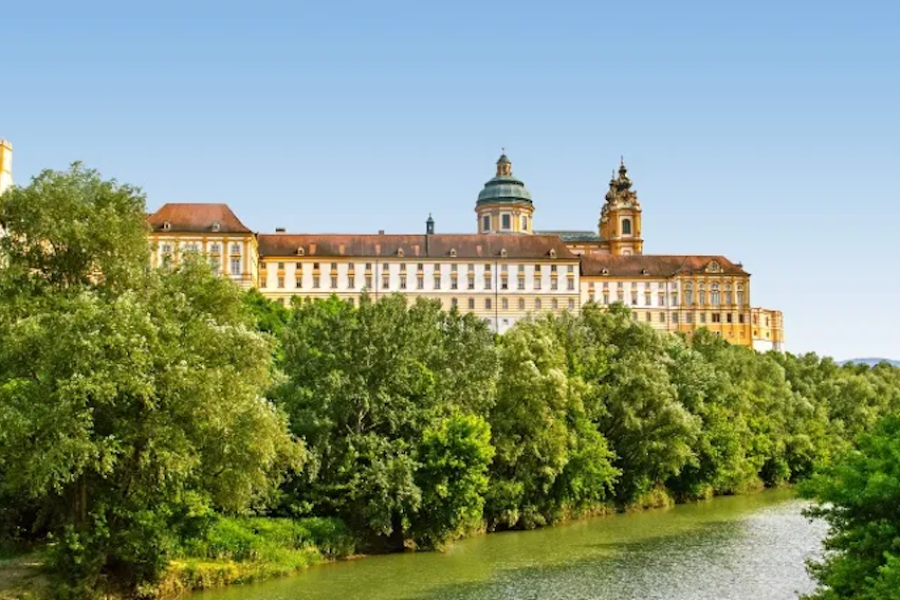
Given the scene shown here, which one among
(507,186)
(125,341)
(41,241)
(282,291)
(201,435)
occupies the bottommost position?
(201,435)

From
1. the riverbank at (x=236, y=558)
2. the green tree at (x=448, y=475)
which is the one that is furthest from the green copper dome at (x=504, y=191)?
the riverbank at (x=236, y=558)

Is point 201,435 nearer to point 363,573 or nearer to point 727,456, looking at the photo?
point 363,573

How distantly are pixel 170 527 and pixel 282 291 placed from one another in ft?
262

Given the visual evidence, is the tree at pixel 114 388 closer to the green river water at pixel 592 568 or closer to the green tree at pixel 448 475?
the green river water at pixel 592 568

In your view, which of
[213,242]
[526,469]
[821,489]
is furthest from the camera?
[213,242]

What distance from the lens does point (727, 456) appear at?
2036 inches

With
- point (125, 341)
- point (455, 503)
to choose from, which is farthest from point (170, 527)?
point (455, 503)

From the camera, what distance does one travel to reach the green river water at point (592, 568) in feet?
91.7

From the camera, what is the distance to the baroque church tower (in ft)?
428

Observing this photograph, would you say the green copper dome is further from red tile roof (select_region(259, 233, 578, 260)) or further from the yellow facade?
the yellow facade

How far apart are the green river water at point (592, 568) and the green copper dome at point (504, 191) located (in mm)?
90924

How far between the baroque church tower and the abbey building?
48.5ft

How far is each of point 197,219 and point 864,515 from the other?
274 ft

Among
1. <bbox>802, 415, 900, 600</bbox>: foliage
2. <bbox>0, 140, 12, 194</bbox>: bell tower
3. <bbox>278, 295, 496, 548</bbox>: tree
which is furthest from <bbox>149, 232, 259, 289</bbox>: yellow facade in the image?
<bbox>802, 415, 900, 600</bbox>: foliage
